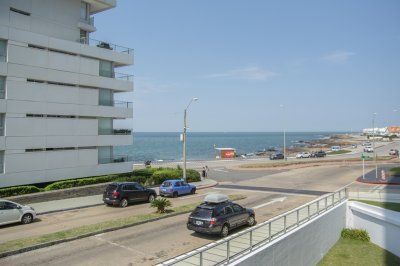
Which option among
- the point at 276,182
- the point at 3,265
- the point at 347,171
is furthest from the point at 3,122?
the point at 347,171

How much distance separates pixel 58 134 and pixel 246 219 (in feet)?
67.1

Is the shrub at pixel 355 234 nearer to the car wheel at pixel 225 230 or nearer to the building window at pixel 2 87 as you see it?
the car wheel at pixel 225 230

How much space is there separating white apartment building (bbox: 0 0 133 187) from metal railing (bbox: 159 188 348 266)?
72.3 feet

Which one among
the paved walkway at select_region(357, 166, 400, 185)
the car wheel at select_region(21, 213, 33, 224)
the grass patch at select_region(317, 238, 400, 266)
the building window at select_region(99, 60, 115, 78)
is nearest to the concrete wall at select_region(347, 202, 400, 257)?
the grass patch at select_region(317, 238, 400, 266)

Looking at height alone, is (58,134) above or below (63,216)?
above

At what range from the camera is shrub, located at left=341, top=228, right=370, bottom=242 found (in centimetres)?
2390

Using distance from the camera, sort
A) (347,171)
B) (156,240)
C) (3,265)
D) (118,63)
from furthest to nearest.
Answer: (347,171) → (118,63) → (156,240) → (3,265)

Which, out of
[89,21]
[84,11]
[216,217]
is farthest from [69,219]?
[84,11]

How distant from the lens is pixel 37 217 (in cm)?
2388

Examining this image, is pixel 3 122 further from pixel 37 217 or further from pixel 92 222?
pixel 92 222

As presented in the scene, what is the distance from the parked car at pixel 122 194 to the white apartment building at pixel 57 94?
756 cm

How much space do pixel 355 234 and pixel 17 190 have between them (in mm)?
25428

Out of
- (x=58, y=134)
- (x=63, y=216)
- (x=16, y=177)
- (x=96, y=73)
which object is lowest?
(x=63, y=216)

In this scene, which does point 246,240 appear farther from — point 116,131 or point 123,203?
point 116,131
